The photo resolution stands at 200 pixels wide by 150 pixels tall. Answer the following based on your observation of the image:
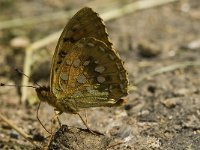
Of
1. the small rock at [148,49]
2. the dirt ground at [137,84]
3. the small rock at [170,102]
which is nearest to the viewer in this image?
the dirt ground at [137,84]

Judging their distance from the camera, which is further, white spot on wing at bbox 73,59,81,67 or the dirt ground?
the dirt ground

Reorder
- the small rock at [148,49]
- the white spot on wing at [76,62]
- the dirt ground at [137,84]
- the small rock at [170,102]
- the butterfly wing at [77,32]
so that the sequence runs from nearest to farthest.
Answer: the butterfly wing at [77,32], the white spot on wing at [76,62], the dirt ground at [137,84], the small rock at [170,102], the small rock at [148,49]

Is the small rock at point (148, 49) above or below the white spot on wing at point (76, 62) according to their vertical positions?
above

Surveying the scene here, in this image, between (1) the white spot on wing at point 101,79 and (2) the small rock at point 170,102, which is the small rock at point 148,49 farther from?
(1) the white spot on wing at point 101,79

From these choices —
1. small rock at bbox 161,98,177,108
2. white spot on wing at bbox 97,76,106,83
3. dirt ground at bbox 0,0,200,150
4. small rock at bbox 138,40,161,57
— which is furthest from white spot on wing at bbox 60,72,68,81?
small rock at bbox 138,40,161,57

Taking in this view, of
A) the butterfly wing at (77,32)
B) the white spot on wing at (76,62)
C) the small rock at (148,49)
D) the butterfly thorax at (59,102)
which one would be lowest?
the butterfly thorax at (59,102)

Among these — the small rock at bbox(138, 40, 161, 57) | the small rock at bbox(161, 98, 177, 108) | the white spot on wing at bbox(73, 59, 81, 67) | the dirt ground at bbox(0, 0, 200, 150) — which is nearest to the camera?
the white spot on wing at bbox(73, 59, 81, 67)

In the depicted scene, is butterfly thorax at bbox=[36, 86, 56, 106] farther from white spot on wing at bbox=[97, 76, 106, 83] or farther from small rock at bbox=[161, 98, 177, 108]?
small rock at bbox=[161, 98, 177, 108]

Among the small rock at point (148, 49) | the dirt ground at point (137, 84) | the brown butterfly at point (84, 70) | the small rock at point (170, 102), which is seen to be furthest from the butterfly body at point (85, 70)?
the small rock at point (148, 49)
